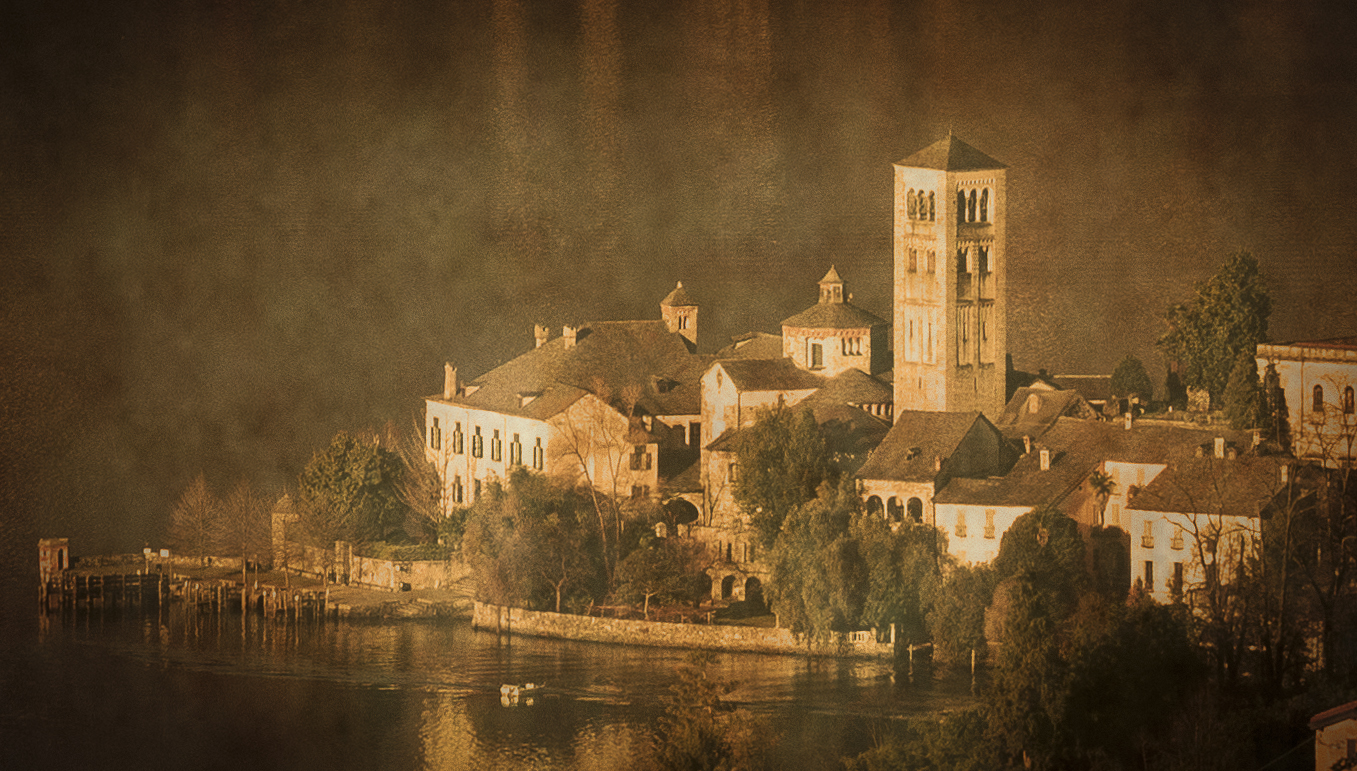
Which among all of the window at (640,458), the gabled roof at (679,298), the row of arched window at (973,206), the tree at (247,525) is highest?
the row of arched window at (973,206)

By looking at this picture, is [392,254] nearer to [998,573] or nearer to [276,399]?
[276,399]

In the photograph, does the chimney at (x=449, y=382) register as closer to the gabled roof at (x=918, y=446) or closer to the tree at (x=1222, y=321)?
the gabled roof at (x=918, y=446)

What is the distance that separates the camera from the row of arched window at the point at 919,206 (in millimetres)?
32219

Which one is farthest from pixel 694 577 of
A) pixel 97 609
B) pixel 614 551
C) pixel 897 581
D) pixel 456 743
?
pixel 97 609

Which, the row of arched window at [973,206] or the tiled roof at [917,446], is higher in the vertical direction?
the row of arched window at [973,206]

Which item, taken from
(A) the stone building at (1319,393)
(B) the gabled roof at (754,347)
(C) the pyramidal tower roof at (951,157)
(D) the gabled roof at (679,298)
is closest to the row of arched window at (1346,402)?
(A) the stone building at (1319,393)

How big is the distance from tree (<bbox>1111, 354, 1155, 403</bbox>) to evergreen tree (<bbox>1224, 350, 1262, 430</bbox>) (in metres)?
2.81

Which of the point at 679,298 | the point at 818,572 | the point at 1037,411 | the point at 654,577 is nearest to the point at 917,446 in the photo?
the point at 1037,411

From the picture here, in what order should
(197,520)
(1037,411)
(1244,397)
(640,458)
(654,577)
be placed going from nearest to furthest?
(1244,397)
(654,577)
(1037,411)
(640,458)
(197,520)

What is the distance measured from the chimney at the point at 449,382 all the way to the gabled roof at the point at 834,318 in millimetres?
4203

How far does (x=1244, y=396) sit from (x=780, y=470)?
191 inches

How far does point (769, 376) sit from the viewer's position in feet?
108

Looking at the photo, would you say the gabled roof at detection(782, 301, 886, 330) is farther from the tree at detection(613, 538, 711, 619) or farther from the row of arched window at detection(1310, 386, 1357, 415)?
the row of arched window at detection(1310, 386, 1357, 415)

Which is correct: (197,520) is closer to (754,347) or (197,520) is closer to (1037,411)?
(754,347)
